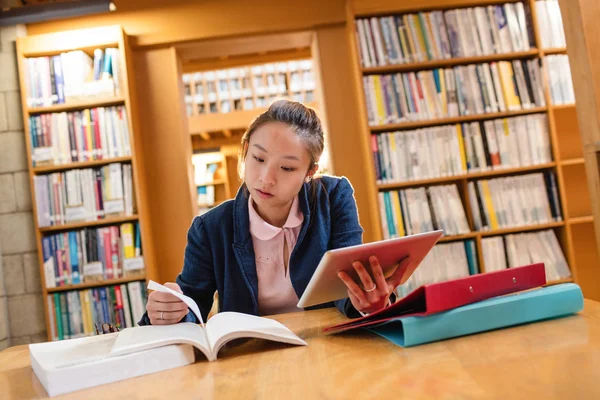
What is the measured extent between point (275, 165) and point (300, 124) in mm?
174

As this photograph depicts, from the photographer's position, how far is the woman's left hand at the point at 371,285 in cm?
106

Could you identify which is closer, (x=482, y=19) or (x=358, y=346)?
(x=358, y=346)

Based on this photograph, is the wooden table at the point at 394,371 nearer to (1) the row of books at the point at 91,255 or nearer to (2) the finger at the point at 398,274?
(2) the finger at the point at 398,274

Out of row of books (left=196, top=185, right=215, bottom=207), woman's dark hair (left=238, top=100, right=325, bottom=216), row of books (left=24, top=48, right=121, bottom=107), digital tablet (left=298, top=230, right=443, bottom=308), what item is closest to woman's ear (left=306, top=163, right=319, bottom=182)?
woman's dark hair (left=238, top=100, right=325, bottom=216)

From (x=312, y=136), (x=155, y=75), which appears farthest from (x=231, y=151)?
(x=312, y=136)

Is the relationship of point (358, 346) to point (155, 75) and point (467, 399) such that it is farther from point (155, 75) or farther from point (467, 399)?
point (155, 75)

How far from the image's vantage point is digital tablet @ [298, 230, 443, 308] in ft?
3.18

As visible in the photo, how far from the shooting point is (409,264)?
45.8 inches

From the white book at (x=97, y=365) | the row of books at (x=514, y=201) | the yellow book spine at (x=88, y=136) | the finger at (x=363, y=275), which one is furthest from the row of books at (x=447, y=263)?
the white book at (x=97, y=365)

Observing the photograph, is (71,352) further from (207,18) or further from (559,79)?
(559,79)

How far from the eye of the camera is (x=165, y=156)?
359 cm

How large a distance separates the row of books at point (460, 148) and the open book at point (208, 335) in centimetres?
238

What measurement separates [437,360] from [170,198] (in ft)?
9.84

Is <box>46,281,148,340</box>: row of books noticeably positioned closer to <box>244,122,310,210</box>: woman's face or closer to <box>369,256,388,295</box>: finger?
<box>244,122,310,210</box>: woman's face
